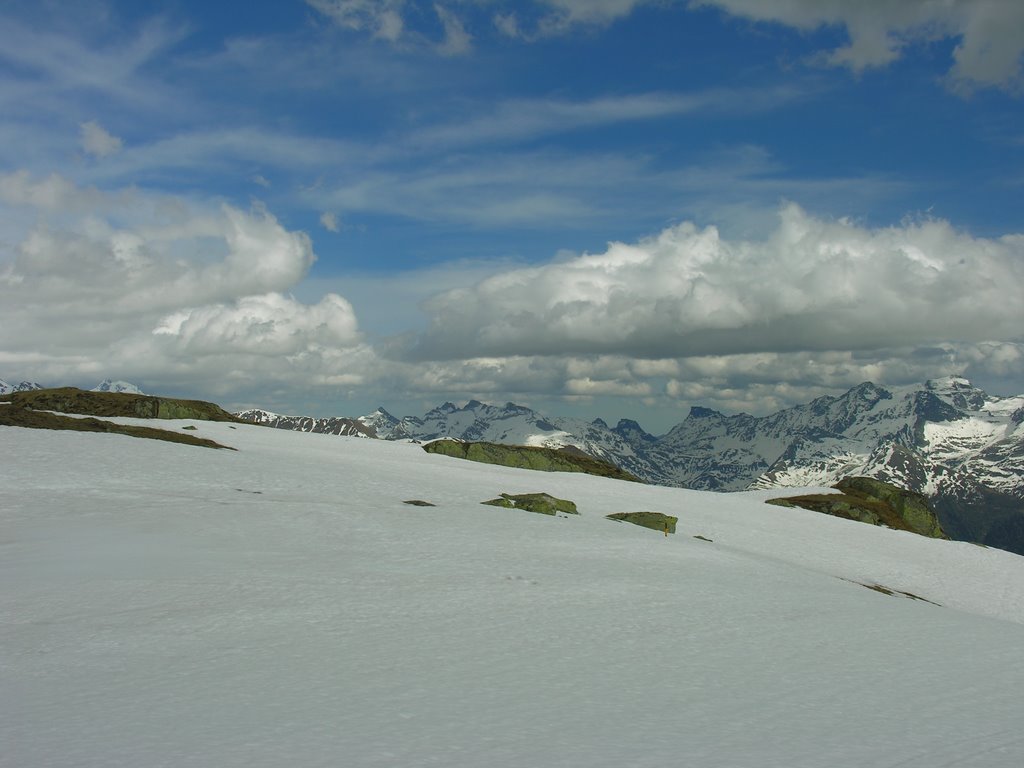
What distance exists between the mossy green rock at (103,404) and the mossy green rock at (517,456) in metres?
24.6

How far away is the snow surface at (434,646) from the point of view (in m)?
10.5

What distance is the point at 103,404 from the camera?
235 ft

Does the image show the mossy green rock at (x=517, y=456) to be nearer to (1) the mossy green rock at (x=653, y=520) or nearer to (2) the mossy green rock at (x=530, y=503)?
(1) the mossy green rock at (x=653, y=520)

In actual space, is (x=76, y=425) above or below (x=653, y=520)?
above

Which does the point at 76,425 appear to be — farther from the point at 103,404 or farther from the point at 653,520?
the point at 653,520

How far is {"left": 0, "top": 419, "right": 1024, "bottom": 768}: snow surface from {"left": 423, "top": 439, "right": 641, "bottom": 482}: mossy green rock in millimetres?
38893

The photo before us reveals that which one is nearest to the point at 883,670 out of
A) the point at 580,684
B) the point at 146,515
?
the point at 580,684

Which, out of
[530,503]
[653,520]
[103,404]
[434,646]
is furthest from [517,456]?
[434,646]

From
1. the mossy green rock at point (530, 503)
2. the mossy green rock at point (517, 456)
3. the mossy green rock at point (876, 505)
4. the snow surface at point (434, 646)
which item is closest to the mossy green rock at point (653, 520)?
the mossy green rock at point (530, 503)

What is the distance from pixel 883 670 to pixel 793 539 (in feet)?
114

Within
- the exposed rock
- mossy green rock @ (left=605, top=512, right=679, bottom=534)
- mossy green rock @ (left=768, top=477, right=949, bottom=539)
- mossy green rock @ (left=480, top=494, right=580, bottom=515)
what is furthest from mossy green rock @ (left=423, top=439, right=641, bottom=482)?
mossy green rock @ (left=480, top=494, right=580, bottom=515)

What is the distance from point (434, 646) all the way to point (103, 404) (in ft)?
218

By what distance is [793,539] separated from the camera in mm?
48875

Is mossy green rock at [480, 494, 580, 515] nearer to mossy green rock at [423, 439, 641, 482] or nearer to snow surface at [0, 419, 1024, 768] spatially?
snow surface at [0, 419, 1024, 768]
